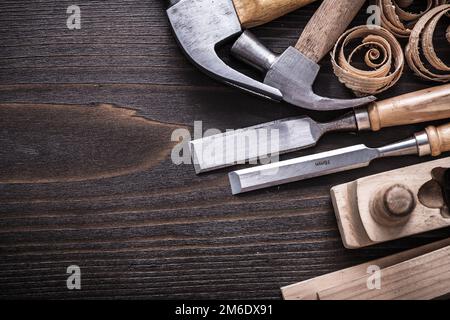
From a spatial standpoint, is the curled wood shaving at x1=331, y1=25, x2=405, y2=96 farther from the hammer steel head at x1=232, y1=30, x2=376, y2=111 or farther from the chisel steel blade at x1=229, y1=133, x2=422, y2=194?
the chisel steel blade at x1=229, y1=133, x2=422, y2=194

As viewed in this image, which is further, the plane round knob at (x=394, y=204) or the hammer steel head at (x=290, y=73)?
the hammer steel head at (x=290, y=73)

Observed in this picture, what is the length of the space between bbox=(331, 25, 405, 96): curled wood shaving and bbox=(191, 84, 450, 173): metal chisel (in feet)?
0.17

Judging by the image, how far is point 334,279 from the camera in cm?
120

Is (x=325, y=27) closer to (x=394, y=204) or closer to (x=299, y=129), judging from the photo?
(x=299, y=129)

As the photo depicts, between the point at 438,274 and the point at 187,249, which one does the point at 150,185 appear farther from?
the point at 438,274

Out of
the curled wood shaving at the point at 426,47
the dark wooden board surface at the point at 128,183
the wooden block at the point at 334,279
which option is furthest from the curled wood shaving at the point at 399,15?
the wooden block at the point at 334,279

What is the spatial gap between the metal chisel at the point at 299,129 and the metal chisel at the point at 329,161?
0.11 ft

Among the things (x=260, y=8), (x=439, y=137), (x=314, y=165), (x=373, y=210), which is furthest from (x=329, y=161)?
(x=260, y=8)

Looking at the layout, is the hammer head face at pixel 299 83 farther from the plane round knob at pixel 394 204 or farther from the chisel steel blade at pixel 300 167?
the plane round knob at pixel 394 204

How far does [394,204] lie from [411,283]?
0.70ft

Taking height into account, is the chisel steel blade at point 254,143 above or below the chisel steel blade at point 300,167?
above

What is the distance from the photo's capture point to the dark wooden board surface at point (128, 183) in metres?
1.21

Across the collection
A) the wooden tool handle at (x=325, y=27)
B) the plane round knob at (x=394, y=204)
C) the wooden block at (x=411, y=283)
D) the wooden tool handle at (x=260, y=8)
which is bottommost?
the wooden block at (x=411, y=283)

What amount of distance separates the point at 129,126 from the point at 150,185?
5.9 inches
